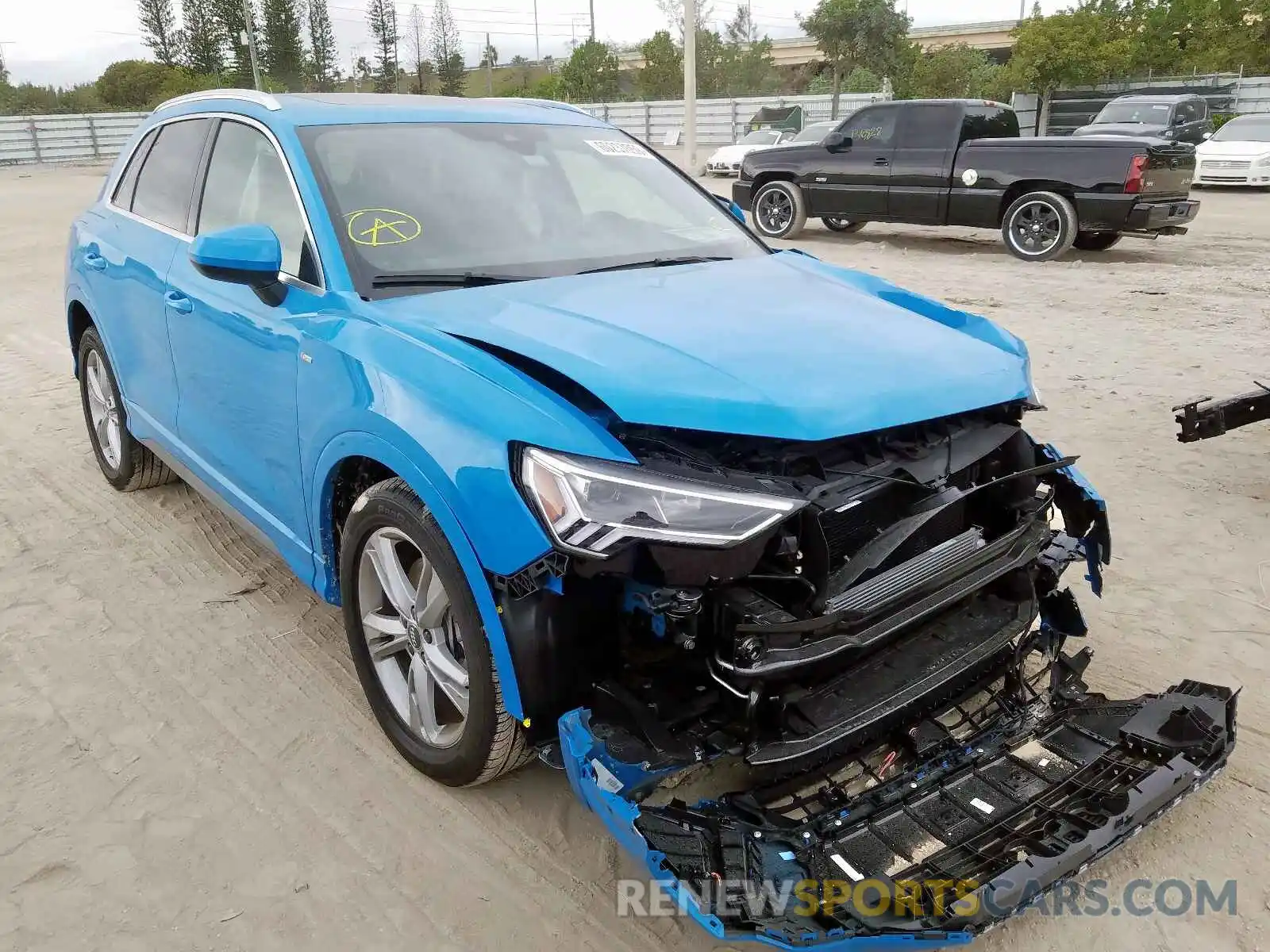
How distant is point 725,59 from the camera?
6981 cm

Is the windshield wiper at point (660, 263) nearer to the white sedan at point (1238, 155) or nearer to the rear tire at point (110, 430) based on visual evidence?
the rear tire at point (110, 430)

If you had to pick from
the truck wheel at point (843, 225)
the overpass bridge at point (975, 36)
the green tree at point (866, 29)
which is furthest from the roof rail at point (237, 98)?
the overpass bridge at point (975, 36)

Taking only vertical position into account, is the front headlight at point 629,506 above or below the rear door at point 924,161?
below

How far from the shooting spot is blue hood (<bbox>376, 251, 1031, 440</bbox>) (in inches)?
86.0

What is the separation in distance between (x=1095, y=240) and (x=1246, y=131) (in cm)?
914

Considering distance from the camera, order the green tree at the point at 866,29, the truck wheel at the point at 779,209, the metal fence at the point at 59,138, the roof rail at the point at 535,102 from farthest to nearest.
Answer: the green tree at the point at 866,29 < the metal fence at the point at 59,138 < the truck wheel at the point at 779,209 < the roof rail at the point at 535,102

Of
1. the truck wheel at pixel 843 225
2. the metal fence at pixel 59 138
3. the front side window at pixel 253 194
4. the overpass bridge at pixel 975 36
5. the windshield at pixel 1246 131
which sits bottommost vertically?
the truck wheel at pixel 843 225

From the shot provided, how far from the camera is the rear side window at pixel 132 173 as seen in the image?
4.34m

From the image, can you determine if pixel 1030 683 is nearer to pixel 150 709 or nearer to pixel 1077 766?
pixel 1077 766

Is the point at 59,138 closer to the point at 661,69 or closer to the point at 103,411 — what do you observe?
the point at 661,69

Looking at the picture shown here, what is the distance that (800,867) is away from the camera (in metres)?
1.99

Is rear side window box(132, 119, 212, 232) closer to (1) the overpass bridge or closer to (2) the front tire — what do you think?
(2) the front tire

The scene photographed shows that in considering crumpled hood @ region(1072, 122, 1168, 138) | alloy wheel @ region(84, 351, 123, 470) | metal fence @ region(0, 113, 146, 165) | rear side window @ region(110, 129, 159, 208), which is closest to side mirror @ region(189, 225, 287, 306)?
rear side window @ region(110, 129, 159, 208)

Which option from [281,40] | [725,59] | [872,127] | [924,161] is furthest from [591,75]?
[924,161]
